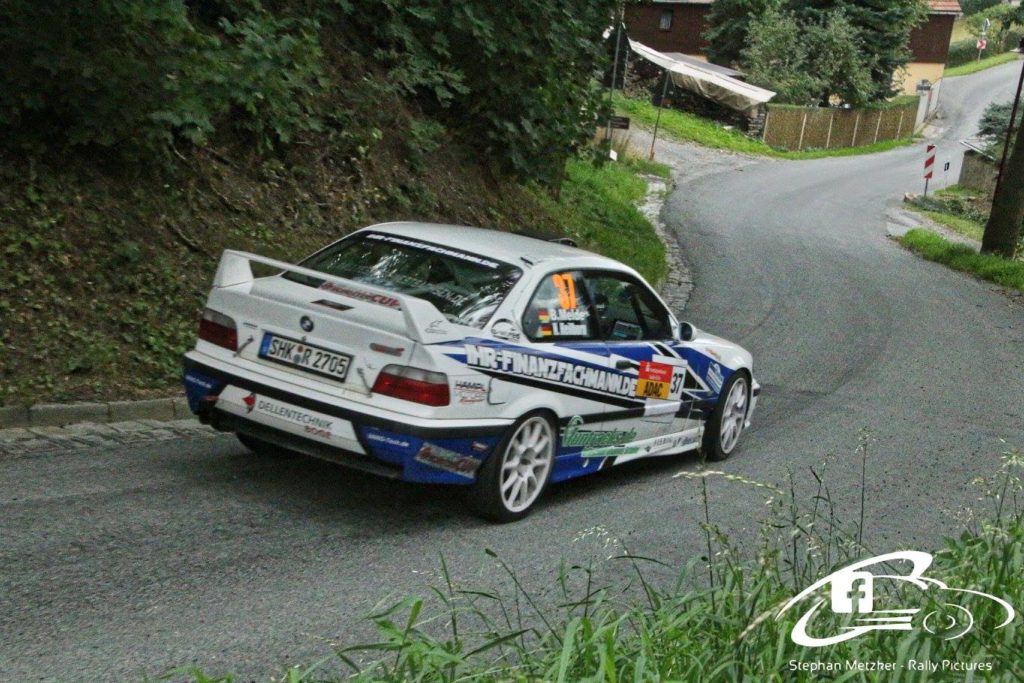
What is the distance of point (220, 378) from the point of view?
727cm

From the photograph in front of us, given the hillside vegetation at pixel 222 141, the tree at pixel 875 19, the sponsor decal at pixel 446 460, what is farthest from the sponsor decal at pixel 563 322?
the tree at pixel 875 19

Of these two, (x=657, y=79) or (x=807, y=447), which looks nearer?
(x=807, y=447)

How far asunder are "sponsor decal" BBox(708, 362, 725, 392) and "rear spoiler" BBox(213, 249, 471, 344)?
9.00 feet

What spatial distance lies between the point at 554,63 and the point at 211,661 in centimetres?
1235

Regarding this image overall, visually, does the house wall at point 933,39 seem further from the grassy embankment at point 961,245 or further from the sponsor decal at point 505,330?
the sponsor decal at point 505,330

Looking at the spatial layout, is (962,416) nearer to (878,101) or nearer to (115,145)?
(115,145)

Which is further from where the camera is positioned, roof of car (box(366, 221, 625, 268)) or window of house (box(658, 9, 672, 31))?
window of house (box(658, 9, 672, 31))

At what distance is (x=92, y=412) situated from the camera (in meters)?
8.91

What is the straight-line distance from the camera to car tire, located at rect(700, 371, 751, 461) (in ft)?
31.4

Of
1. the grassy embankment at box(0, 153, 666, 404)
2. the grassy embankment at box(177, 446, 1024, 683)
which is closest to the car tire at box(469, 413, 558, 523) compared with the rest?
the grassy embankment at box(177, 446, 1024, 683)

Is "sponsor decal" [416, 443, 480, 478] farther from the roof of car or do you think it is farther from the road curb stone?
the road curb stone

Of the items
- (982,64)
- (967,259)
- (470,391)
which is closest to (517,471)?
(470,391)

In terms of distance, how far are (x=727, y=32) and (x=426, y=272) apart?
176 feet

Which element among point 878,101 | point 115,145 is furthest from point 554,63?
point 878,101
